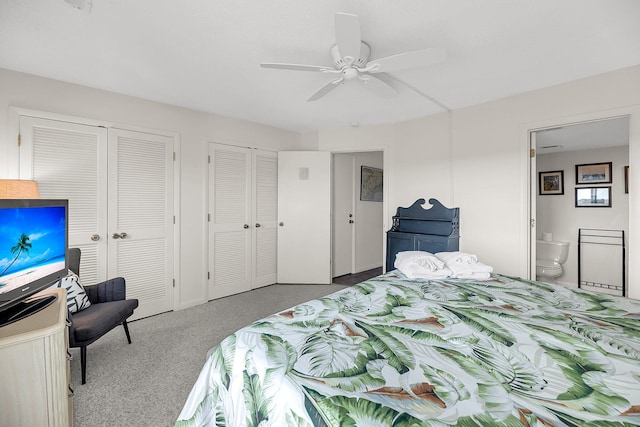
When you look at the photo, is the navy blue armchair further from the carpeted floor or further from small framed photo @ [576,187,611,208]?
small framed photo @ [576,187,611,208]

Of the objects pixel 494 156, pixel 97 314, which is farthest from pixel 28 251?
Result: pixel 494 156

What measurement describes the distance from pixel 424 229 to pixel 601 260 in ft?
8.83

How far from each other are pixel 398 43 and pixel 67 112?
292 centimetres

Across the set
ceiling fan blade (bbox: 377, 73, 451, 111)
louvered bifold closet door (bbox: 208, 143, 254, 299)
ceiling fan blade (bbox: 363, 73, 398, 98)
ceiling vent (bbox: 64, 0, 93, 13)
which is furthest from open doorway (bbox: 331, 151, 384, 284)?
ceiling vent (bbox: 64, 0, 93, 13)

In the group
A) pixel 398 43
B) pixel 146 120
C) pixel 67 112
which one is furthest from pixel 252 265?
pixel 398 43

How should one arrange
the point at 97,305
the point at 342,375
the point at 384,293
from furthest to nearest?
the point at 97,305, the point at 384,293, the point at 342,375

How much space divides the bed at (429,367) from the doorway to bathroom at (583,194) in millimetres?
3011

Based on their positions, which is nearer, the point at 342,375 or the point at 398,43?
the point at 342,375

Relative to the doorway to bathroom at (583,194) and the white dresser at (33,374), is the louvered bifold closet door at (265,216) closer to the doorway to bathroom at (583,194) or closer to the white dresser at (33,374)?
the white dresser at (33,374)

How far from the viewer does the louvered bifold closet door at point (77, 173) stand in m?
2.37

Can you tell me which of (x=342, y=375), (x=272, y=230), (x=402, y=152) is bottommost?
(x=342, y=375)

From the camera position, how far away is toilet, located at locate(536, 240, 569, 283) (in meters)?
3.77

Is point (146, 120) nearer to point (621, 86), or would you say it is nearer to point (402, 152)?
point (402, 152)

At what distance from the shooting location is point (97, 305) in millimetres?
2221
